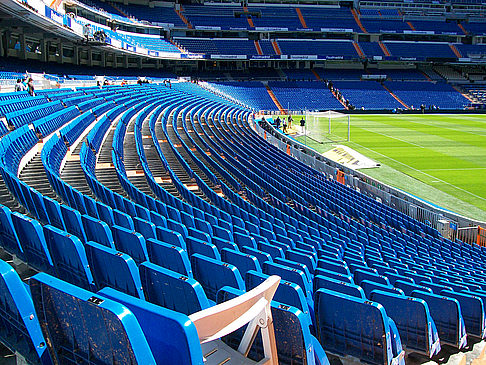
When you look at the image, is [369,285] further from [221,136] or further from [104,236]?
[221,136]

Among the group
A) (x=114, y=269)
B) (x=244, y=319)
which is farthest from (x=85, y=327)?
(x=114, y=269)

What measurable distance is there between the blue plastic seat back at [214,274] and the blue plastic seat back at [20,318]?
5.96ft

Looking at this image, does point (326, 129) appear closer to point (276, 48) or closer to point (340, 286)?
point (276, 48)

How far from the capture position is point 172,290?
3.68 meters

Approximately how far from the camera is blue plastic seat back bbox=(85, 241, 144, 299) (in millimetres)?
3844

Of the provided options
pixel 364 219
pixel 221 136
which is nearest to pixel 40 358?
pixel 364 219

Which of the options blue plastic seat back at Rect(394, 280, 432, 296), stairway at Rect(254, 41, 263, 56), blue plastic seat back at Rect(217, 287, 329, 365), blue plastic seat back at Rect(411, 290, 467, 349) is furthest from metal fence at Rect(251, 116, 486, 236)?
stairway at Rect(254, 41, 263, 56)

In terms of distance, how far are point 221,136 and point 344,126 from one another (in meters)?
24.7

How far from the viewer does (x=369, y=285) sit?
6.20 m

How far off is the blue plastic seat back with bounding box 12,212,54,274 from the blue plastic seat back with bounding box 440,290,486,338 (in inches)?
213

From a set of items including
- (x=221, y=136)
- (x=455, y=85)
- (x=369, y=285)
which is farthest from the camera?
(x=455, y=85)

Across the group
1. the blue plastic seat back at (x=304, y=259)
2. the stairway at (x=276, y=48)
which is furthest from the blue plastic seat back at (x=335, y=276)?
the stairway at (x=276, y=48)

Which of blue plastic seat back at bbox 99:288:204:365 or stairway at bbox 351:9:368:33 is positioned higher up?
stairway at bbox 351:9:368:33

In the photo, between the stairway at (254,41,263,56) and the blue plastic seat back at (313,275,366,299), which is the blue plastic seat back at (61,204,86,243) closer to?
the blue plastic seat back at (313,275,366,299)
